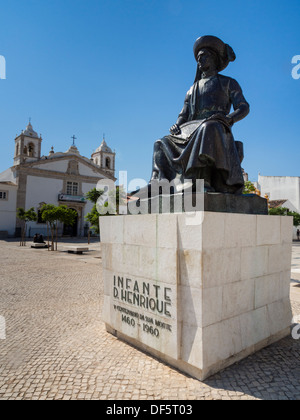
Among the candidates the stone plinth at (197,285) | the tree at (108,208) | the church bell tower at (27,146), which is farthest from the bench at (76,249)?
the church bell tower at (27,146)

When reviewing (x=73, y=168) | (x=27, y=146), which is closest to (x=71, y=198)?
(x=73, y=168)

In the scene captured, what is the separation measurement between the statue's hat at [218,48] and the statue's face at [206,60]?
7 cm

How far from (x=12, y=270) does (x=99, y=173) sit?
94.8ft

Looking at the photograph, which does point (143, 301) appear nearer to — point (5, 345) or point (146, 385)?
point (146, 385)

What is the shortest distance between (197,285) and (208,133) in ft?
5.57

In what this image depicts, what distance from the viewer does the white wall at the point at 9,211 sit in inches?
1124

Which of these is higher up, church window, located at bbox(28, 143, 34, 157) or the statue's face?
church window, located at bbox(28, 143, 34, 157)

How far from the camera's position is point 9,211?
94.9 ft

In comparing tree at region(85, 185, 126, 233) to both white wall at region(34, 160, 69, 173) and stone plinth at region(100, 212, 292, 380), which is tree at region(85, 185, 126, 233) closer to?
stone plinth at region(100, 212, 292, 380)

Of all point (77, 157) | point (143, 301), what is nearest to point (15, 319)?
point (143, 301)

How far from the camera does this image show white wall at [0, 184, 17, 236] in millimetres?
28547

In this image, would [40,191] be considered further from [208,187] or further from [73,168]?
[208,187]

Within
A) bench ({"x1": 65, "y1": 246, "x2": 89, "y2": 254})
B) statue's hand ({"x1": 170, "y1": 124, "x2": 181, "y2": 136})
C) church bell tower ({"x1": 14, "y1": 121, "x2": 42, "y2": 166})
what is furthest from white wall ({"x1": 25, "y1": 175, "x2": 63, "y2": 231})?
statue's hand ({"x1": 170, "y1": 124, "x2": 181, "y2": 136})

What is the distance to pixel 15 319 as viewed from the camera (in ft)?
13.1
